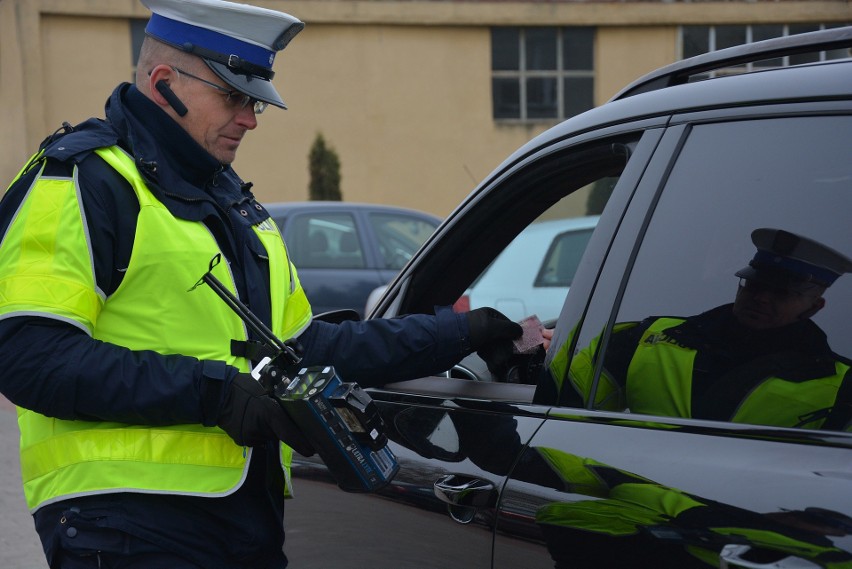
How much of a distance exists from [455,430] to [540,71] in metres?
25.0

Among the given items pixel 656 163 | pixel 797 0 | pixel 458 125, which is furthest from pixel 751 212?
pixel 797 0

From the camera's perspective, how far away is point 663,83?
7.73 ft

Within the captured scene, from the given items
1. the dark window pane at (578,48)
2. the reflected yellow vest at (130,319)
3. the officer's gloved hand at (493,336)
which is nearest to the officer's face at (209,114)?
the reflected yellow vest at (130,319)

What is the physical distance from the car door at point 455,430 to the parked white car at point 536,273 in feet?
Result: 14.3

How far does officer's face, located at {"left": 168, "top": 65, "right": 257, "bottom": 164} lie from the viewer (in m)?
2.50

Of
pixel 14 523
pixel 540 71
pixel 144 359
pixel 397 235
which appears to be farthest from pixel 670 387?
pixel 540 71

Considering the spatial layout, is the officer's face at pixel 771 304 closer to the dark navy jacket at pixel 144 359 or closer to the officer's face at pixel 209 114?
the dark navy jacket at pixel 144 359

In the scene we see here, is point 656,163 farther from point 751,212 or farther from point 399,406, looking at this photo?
point 399,406

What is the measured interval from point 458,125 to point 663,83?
23934mm

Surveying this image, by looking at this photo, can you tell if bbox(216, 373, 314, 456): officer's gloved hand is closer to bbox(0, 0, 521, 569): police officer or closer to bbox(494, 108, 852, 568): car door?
bbox(0, 0, 521, 569): police officer

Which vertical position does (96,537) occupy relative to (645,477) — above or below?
below

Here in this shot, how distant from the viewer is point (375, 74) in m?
25.6

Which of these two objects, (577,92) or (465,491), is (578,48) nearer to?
(577,92)

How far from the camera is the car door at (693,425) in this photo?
64.8 inches
